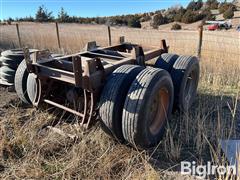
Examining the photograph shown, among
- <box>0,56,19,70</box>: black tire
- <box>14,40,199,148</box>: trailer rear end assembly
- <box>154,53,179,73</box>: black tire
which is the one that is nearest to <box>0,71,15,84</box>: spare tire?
<box>0,56,19,70</box>: black tire

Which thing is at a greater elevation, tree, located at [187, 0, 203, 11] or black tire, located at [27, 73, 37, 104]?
tree, located at [187, 0, 203, 11]

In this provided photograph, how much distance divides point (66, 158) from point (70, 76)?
3.03ft

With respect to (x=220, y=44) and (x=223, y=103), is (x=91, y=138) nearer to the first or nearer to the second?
(x=223, y=103)

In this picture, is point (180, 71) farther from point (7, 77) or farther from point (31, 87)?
point (7, 77)

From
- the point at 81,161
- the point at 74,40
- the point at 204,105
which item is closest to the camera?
the point at 81,161

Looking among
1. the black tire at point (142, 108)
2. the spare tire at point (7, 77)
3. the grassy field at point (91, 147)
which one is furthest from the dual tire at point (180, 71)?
the spare tire at point (7, 77)

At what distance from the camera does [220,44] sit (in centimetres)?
738

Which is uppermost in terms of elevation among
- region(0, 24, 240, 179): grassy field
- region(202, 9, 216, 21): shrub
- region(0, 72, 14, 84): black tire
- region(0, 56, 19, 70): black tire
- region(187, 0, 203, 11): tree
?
region(187, 0, 203, 11): tree

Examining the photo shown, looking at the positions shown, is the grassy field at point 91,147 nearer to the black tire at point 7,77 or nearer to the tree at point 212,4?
the black tire at point 7,77

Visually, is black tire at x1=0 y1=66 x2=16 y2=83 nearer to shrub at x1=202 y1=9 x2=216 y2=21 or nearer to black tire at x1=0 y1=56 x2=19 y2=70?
black tire at x1=0 y1=56 x2=19 y2=70

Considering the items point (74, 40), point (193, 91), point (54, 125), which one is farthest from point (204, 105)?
point (74, 40)

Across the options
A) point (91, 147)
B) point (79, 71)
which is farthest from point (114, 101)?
point (91, 147)

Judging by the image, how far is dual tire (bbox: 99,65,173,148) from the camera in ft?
9.65

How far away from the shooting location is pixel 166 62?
421cm
